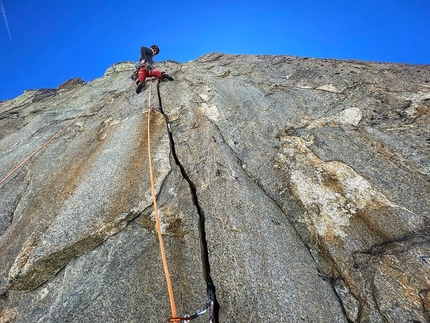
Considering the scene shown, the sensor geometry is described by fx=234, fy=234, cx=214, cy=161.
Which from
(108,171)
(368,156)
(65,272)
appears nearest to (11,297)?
(65,272)

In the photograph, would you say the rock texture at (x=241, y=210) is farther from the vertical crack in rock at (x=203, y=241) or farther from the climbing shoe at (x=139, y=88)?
the climbing shoe at (x=139, y=88)

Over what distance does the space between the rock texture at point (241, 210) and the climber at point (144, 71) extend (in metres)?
2.70

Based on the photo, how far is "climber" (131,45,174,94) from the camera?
29.9 feet

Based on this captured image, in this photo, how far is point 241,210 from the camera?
3.83 m

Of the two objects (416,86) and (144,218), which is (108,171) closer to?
(144,218)

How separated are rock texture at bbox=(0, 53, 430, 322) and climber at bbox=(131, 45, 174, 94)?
2702 millimetres

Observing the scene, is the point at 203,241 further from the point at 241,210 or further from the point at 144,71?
the point at 144,71

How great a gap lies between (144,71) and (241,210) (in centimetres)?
765

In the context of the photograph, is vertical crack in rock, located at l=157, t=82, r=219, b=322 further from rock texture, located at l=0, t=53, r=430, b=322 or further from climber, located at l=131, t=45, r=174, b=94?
climber, located at l=131, t=45, r=174, b=94

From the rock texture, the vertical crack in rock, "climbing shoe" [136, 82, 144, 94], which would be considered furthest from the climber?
the vertical crack in rock

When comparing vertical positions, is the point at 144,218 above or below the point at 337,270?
above

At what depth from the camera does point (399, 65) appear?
24.1 feet

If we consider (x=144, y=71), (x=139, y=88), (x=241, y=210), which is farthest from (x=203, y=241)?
(x=144, y=71)

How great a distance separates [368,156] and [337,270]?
2.39m
